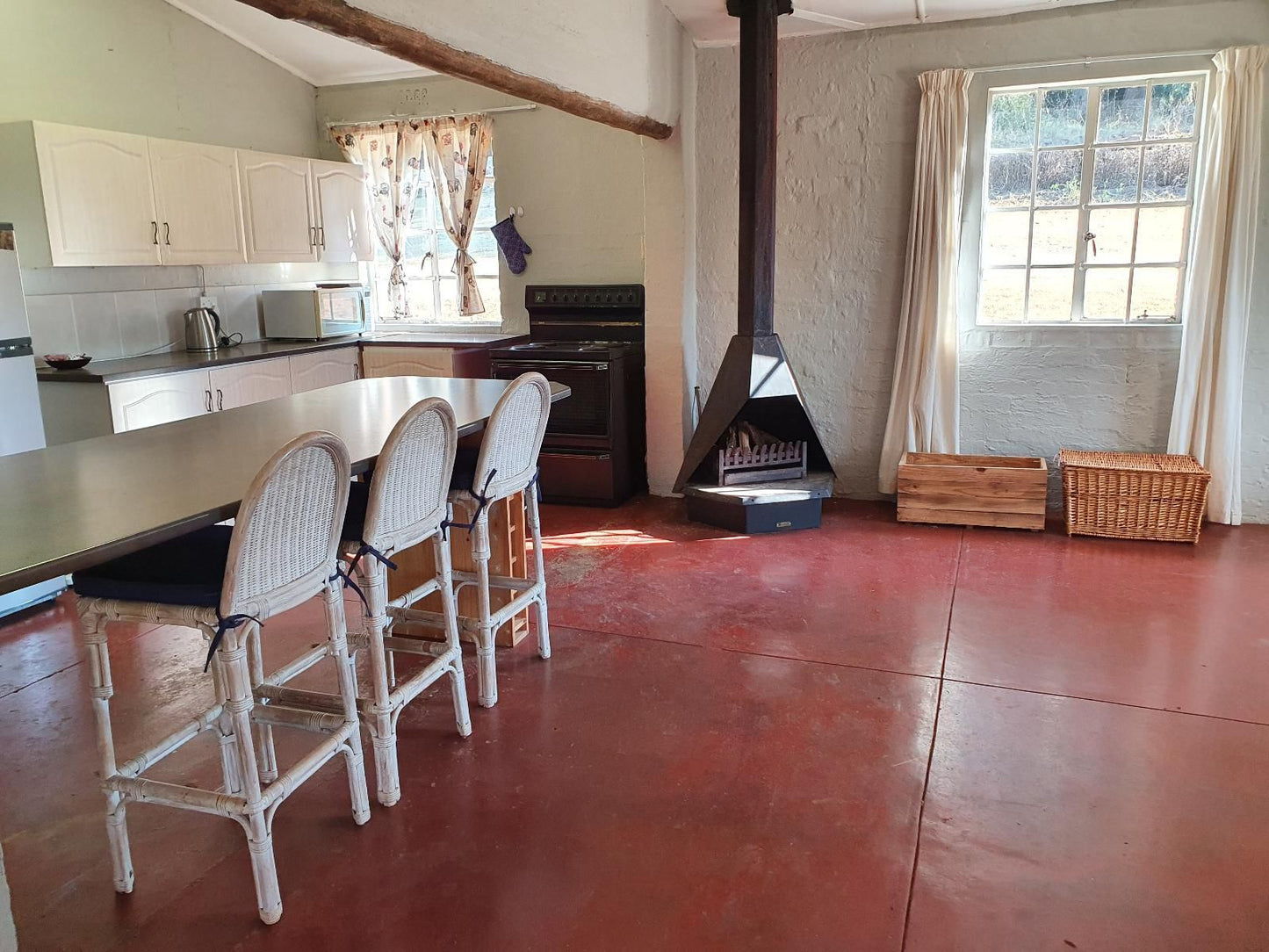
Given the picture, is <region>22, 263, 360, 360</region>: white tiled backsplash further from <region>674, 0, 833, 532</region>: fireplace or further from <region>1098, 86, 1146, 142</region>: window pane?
<region>1098, 86, 1146, 142</region>: window pane

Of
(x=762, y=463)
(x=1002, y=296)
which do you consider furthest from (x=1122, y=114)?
(x=762, y=463)

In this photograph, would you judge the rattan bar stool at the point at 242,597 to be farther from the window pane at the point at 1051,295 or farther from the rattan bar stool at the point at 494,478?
the window pane at the point at 1051,295

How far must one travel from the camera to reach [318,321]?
5.46m

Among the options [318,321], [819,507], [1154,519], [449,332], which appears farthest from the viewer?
[449,332]

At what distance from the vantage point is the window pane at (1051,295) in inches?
185

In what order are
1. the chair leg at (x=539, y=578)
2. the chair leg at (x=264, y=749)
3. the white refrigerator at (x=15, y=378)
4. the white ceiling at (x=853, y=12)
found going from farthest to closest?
the white ceiling at (x=853, y=12) → the white refrigerator at (x=15, y=378) → the chair leg at (x=539, y=578) → the chair leg at (x=264, y=749)

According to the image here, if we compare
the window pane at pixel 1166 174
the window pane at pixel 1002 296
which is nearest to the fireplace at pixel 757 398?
the window pane at pixel 1002 296

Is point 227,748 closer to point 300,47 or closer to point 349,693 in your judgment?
point 349,693

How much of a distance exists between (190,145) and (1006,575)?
4.44m

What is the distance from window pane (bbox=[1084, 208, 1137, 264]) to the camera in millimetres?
4547

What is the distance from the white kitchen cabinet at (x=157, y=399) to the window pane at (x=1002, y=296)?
3.88 meters

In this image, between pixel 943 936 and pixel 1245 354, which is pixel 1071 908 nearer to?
pixel 943 936

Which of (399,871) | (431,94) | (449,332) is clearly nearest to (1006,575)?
(399,871)

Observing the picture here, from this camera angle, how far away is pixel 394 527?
2.33 metres
